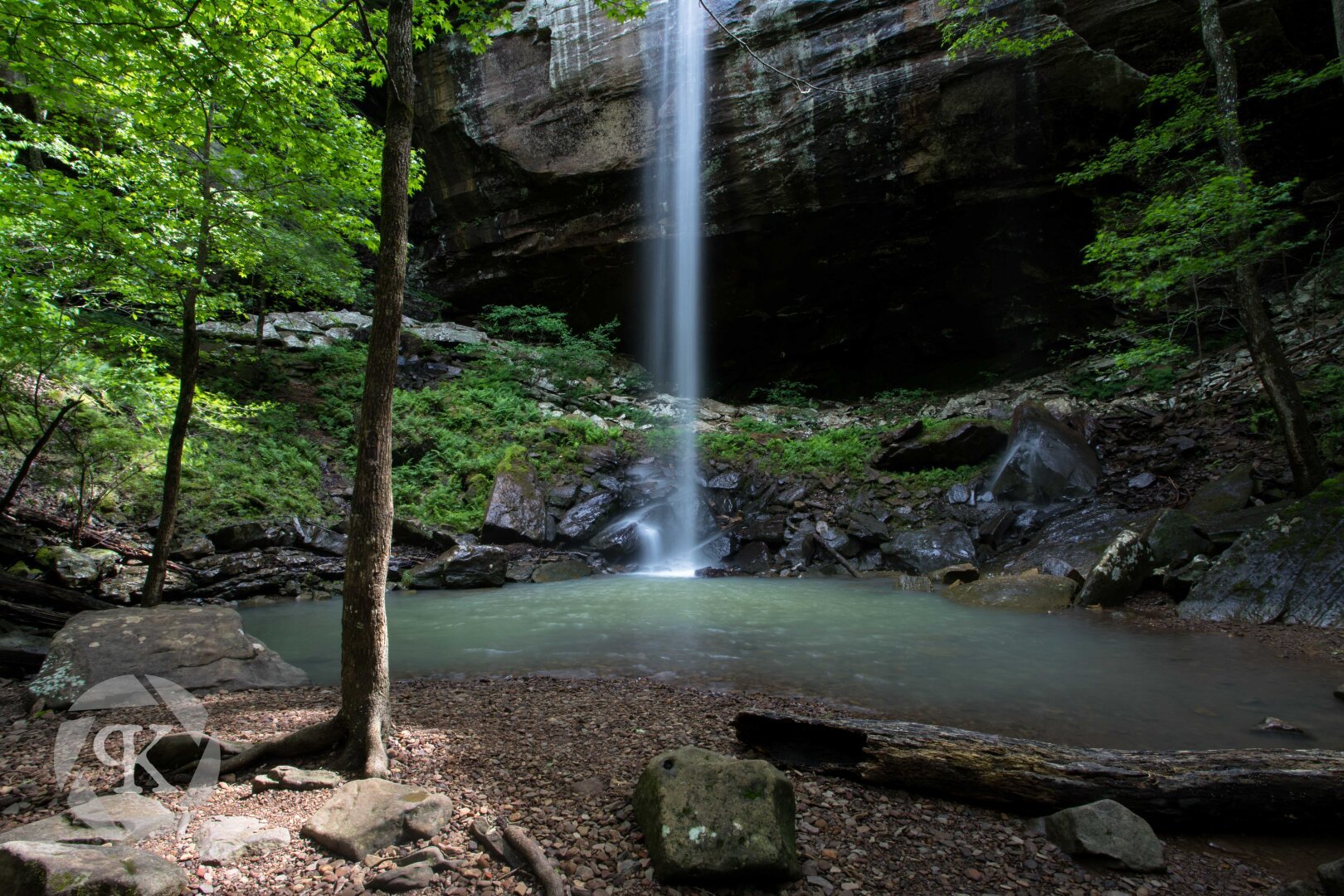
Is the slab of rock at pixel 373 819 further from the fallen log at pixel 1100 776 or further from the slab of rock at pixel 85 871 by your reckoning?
the fallen log at pixel 1100 776

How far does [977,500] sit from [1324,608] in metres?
6.60

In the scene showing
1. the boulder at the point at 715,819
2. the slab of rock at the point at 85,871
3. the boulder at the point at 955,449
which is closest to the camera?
the slab of rock at the point at 85,871

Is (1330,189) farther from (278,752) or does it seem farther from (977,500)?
(278,752)

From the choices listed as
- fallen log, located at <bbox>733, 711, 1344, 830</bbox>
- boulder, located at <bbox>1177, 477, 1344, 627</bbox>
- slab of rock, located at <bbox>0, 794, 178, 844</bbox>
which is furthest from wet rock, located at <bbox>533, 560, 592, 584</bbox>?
boulder, located at <bbox>1177, 477, 1344, 627</bbox>

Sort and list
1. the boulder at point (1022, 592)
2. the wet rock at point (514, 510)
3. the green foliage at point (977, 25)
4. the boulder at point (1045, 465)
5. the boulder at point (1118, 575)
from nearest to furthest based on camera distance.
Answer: the boulder at point (1118, 575) < the boulder at point (1022, 592) < the boulder at point (1045, 465) < the green foliage at point (977, 25) < the wet rock at point (514, 510)

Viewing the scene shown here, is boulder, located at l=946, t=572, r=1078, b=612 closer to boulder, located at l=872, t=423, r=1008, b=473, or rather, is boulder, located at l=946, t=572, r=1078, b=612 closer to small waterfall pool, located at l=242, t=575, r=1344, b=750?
small waterfall pool, located at l=242, t=575, r=1344, b=750

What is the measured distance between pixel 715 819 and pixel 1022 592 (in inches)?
293

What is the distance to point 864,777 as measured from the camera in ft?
9.52

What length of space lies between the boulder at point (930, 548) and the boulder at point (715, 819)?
921 centimetres

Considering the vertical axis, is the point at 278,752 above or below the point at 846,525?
below

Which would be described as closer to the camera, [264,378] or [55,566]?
[55,566]

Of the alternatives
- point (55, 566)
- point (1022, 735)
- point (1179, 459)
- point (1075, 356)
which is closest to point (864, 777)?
point (1022, 735)

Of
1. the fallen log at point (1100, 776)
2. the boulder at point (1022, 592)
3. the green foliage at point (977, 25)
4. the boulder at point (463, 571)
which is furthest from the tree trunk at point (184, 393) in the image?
the green foliage at point (977, 25)

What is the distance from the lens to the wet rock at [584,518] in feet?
42.7
